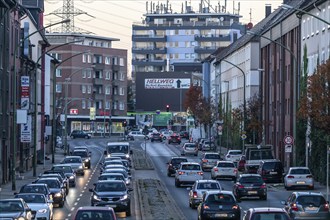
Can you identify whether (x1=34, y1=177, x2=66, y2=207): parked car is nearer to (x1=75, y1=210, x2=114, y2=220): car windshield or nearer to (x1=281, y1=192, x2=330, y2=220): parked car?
(x1=281, y1=192, x2=330, y2=220): parked car

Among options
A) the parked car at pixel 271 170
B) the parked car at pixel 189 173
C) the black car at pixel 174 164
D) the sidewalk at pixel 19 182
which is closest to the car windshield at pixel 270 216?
the sidewalk at pixel 19 182

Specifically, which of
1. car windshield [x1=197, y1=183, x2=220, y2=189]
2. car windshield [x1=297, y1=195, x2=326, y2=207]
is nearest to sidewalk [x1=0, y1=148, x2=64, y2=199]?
car windshield [x1=197, y1=183, x2=220, y2=189]

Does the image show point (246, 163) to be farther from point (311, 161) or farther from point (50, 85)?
point (50, 85)

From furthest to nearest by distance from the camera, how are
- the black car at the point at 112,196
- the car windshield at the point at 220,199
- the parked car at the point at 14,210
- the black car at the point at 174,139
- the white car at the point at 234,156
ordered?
the black car at the point at 174,139, the white car at the point at 234,156, the black car at the point at 112,196, the car windshield at the point at 220,199, the parked car at the point at 14,210

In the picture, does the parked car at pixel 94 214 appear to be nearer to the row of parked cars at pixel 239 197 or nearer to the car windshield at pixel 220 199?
the row of parked cars at pixel 239 197

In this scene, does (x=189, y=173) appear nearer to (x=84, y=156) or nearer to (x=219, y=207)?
(x=219, y=207)

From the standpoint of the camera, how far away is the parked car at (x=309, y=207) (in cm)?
3784

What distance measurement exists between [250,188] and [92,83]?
133511 millimetres

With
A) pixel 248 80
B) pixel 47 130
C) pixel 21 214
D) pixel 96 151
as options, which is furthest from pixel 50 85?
pixel 21 214

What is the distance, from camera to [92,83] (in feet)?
611

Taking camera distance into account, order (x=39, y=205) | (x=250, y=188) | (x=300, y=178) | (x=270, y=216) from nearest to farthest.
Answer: (x=270, y=216) < (x=39, y=205) < (x=250, y=188) < (x=300, y=178)

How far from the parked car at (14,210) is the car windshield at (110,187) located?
9402 mm

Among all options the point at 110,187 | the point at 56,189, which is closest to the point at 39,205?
the point at 110,187

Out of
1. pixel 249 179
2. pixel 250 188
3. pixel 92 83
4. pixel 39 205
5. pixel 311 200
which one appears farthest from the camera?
pixel 92 83
